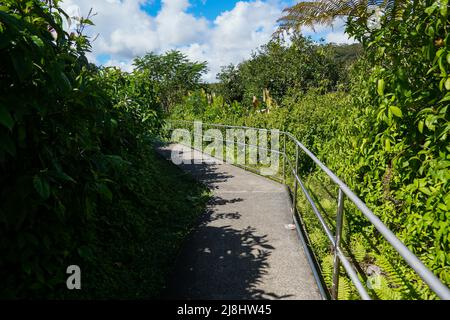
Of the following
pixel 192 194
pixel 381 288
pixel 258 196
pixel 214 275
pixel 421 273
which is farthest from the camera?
pixel 192 194

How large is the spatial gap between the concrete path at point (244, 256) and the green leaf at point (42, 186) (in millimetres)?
1928

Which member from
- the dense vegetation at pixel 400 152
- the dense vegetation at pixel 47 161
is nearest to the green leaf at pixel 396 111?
the dense vegetation at pixel 400 152

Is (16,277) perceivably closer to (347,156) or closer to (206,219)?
(206,219)

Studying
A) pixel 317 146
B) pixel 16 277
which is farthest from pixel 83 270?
pixel 317 146

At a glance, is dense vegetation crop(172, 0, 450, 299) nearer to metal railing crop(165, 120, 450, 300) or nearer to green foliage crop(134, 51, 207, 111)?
metal railing crop(165, 120, 450, 300)

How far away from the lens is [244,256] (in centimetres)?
379

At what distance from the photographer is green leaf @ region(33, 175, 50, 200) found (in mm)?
1593

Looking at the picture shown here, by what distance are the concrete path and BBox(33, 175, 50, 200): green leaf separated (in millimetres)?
1928

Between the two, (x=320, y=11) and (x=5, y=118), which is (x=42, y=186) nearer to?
(x=5, y=118)

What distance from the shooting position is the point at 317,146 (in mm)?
7500

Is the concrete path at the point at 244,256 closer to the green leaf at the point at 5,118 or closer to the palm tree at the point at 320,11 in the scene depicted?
the green leaf at the point at 5,118

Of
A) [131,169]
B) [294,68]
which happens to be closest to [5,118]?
[131,169]

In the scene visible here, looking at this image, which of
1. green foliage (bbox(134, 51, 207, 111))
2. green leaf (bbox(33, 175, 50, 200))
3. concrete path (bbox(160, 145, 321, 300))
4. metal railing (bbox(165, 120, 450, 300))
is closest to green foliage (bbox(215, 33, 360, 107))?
green foliage (bbox(134, 51, 207, 111))

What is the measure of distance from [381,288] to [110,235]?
9.97 ft
